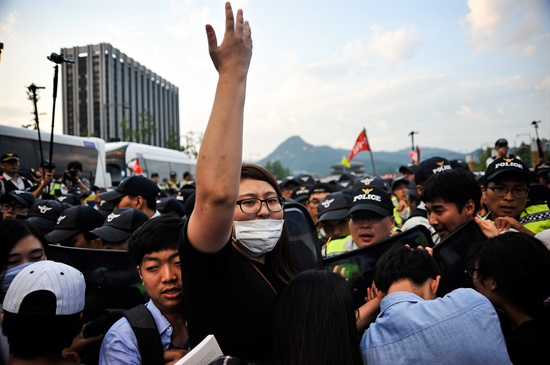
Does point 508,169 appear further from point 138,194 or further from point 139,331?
point 138,194

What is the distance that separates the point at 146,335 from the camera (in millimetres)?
1962

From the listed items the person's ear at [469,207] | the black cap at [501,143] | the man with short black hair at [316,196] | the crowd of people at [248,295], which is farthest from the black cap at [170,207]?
the black cap at [501,143]

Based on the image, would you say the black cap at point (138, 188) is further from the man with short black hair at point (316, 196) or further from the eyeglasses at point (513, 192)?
the eyeglasses at point (513, 192)

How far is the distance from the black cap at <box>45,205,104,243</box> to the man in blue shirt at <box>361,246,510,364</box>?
118 inches

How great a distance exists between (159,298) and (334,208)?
2704 mm

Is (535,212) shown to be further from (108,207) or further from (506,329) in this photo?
(108,207)

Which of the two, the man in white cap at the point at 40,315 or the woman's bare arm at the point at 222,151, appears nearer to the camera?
the woman's bare arm at the point at 222,151

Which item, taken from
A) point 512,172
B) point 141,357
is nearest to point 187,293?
point 141,357

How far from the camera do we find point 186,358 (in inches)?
47.7

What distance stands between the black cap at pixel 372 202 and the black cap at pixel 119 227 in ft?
6.12

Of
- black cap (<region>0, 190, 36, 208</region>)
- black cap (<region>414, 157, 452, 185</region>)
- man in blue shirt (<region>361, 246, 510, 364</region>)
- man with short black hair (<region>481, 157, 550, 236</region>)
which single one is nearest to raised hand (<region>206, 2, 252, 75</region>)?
man in blue shirt (<region>361, 246, 510, 364</region>)

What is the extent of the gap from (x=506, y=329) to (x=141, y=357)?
5.89 ft

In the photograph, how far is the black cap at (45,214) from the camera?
4.53m

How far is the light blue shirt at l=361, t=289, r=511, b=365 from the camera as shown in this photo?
1546 mm
